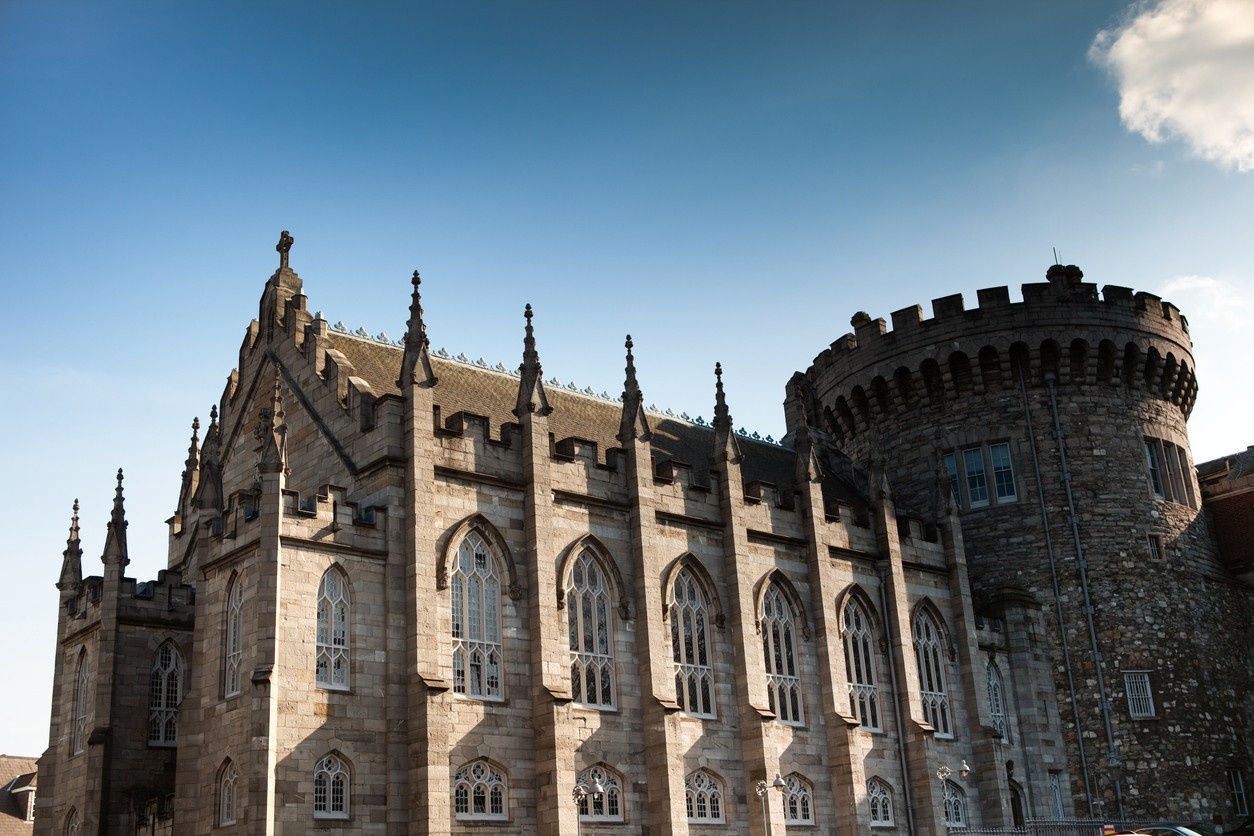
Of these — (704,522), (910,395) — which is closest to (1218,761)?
(910,395)

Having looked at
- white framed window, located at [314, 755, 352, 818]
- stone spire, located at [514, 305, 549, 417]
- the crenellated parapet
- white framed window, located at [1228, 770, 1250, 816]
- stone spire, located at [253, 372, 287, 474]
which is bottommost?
white framed window, located at [1228, 770, 1250, 816]

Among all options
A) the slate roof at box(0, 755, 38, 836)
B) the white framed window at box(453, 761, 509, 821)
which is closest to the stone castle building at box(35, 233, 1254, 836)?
the white framed window at box(453, 761, 509, 821)

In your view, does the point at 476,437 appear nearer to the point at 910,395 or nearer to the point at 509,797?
the point at 509,797

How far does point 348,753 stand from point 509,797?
12.5 feet

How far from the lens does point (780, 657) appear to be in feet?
118

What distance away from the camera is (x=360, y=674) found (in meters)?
27.8

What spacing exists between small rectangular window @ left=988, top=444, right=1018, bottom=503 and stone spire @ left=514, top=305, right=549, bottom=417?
701 inches

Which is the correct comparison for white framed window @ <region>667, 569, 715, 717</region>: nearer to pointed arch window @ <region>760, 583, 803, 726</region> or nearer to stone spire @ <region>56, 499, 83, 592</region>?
pointed arch window @ <region>760, 583, 803, 726</region>

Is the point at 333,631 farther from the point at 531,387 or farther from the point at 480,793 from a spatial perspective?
the point at 531,387

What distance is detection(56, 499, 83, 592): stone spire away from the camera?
35469 mm

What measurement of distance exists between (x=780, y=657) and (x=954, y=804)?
738cm

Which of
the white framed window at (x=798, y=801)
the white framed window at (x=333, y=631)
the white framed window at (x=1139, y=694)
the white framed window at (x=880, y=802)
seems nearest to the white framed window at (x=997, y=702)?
the white framed window at (x=1139, y=694)

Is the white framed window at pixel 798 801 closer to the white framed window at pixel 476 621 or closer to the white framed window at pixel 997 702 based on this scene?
the white framed window at pixel 997 702

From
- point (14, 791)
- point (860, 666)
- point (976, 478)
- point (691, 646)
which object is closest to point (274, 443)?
point (691, 646)
